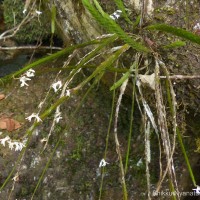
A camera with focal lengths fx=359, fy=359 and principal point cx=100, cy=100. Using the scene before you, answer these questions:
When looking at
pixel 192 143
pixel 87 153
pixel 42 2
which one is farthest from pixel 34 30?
pixel 192 143

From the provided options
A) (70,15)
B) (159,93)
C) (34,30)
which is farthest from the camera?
(34,30)

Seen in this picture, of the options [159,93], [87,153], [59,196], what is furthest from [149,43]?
[59,196]

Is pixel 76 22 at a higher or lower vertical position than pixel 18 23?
lower

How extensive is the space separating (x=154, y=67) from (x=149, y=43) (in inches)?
4.1

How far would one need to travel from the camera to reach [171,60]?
147 cm

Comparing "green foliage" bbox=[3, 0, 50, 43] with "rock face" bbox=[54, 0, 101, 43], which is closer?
"rock face" bbox=[54, 0, 101, 43]

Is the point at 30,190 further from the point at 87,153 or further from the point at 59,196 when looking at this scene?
the point at 87,153

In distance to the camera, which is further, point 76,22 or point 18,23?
point 18,23

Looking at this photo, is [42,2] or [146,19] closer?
[146,19]

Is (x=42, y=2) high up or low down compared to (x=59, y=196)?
up

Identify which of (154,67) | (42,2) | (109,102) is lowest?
(154,67)

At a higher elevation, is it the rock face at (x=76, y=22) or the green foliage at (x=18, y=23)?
the green foliage at (x=18, y=23)

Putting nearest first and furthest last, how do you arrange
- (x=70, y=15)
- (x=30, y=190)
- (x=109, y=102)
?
(x=70, y=15) → (x=30, y=190) → (x=109, y=102)

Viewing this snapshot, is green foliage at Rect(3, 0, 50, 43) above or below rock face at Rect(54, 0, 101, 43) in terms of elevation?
above
